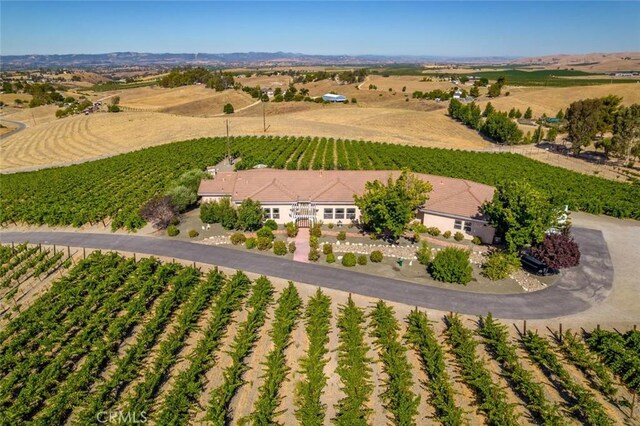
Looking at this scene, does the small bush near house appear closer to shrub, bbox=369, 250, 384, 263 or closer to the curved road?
the curved road

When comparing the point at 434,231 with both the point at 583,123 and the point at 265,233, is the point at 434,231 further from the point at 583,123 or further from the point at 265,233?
the point at 583,123

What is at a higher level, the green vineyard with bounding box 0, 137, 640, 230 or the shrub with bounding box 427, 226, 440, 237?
the green vineyard with bounding box 0, 137, 640, 230

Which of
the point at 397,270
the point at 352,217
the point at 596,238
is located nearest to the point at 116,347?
the point at 397,270

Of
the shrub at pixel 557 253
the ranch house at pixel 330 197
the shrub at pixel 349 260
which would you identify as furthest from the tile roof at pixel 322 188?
the shrub at pixel 349 260

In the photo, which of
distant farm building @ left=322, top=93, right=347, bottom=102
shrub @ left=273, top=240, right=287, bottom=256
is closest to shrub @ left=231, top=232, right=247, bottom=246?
shrub @ left=273, top=240, right=287, bottom=256

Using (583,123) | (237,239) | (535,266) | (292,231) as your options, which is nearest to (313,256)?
(292,231)

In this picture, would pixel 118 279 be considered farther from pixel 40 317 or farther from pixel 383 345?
pixel 383 345
